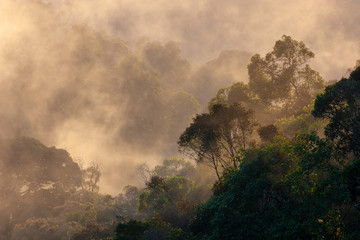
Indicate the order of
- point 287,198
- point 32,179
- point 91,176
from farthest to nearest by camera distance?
point 91,176
point 32,179
point 287,198

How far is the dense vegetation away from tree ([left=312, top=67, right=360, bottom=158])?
0.06m

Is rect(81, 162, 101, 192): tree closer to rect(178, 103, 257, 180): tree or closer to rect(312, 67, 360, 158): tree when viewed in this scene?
rect(178, 103, 257, 180): tree

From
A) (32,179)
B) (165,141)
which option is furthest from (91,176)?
(165,141)

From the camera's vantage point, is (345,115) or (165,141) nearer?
(345,115)

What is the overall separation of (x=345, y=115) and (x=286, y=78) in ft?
74.3

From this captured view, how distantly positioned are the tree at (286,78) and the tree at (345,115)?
20.4 meters

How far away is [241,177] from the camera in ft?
40.0

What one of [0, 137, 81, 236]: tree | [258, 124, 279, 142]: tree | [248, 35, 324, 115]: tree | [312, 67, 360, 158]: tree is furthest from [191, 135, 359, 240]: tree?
[0, 137, 81, 236]: tree

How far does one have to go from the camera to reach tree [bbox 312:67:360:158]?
13.6 metres

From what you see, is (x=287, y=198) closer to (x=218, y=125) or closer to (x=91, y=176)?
(x=218, y=125)

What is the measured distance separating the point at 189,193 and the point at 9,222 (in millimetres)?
33941

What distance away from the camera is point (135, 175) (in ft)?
321

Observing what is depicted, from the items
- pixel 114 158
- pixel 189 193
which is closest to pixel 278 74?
pixel 189 193

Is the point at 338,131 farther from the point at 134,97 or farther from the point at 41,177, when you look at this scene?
the point at 134,97
